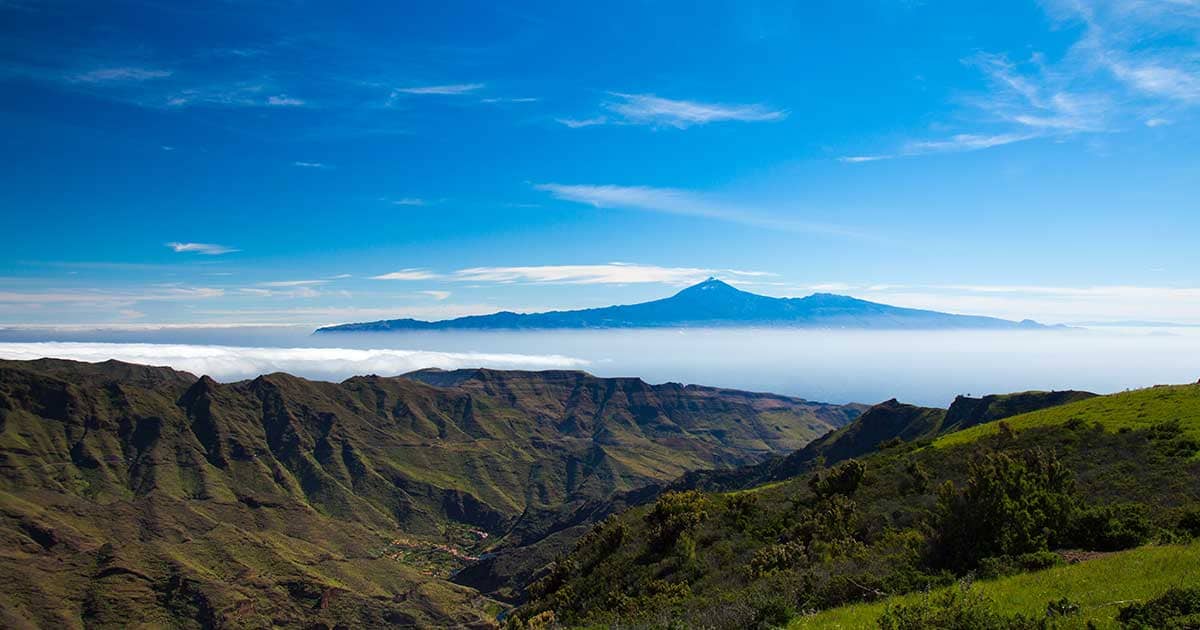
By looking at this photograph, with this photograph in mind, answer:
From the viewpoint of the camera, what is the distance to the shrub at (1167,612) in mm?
12836

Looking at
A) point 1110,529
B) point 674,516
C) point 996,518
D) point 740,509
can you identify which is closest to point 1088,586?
point 996,518

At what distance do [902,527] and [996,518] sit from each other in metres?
9.42

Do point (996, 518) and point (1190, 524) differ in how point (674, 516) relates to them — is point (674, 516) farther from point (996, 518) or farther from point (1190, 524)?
point (1190, 524)

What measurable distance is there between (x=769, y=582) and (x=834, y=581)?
3.51 m

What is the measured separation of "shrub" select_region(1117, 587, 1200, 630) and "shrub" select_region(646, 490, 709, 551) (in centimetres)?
2443

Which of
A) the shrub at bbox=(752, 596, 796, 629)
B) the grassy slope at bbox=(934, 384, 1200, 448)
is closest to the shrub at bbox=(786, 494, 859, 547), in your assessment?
the shrub at bbox=(752, 596, 796, 629)

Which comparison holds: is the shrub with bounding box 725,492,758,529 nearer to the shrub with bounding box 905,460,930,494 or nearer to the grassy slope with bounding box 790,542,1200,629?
the shrub with bounding box 905,460,930,494

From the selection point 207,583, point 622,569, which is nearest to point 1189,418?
point 622,569

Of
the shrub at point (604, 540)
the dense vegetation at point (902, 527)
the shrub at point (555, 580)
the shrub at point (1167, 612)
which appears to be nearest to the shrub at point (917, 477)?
the dense vegetation at point (902, 527)

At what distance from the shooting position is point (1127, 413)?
40125 millimetres

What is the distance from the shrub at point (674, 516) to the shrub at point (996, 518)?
55.4ft

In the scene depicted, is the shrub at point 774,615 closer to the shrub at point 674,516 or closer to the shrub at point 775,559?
the shrub at point 775,559

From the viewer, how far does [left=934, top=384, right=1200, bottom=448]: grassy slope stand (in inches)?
1449

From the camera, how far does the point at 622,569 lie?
36.2 meters
